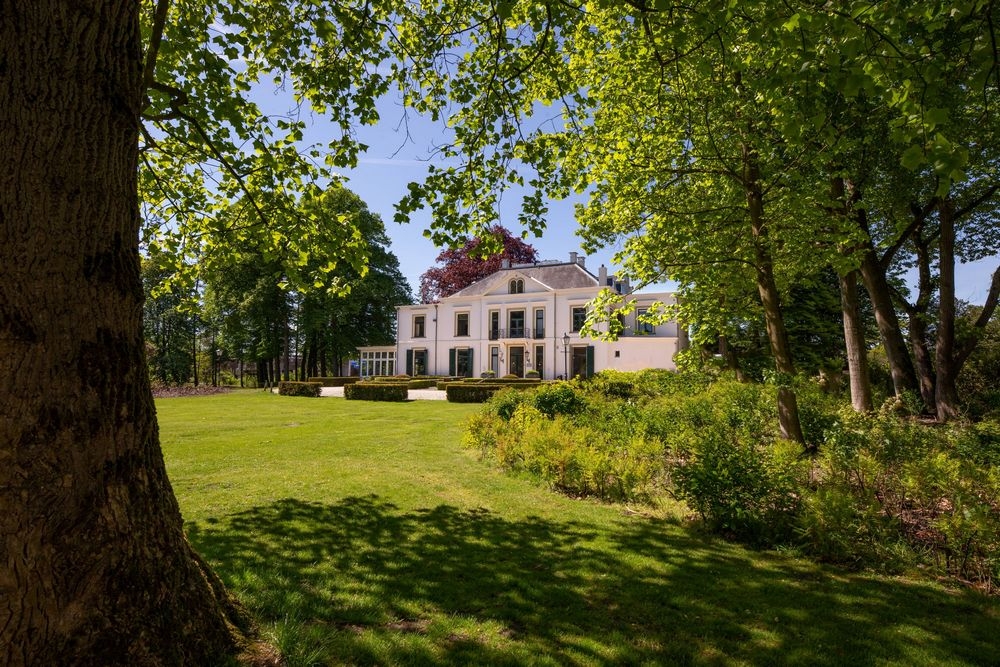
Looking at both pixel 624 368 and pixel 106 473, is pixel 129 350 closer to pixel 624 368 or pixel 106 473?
pixel 106 473

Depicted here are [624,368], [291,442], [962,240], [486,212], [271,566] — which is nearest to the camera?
[271,566]

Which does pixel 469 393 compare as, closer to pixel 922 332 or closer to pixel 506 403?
pixel 506 403

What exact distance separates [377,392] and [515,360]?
571 inches

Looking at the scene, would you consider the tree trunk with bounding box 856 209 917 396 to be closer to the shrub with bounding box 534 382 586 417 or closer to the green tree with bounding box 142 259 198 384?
the shrub with bounding box 534 382 586 417

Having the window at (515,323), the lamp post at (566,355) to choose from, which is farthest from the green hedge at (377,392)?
the window at (515,323)

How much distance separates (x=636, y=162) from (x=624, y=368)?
→ 82.4ft

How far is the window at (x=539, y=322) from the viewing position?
114ft

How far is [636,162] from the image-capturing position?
7.91 metres

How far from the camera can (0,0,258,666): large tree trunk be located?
1.95 metres

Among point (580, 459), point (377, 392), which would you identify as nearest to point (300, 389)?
point (377, 392)

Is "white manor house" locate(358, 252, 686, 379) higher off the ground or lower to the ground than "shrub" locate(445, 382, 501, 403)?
higher

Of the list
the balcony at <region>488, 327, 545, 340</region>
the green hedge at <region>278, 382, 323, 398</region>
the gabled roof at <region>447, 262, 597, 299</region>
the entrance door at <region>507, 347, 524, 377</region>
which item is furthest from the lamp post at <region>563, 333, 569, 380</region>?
the green hedge at <region>278, 382, 323, 398</region>

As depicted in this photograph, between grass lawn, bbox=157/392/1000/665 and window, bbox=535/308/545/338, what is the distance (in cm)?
2779

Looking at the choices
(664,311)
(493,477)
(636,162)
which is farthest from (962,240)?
(493,477)
